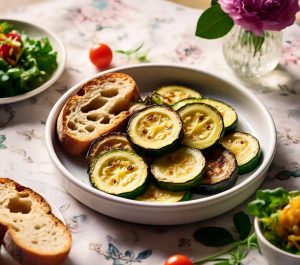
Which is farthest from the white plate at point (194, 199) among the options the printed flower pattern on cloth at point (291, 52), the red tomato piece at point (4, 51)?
the printed flower pattern on cloth at point (291, 52)

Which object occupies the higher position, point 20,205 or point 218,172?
point 218,172

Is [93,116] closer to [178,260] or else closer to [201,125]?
[201,125]

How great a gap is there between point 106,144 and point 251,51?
100 centimetres

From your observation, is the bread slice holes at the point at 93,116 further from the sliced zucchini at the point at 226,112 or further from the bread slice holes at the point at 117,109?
the sliced zucchini at the point at 226,112

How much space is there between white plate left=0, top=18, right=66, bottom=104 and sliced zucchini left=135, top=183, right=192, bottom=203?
95 cm

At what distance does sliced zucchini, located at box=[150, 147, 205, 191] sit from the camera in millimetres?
2670

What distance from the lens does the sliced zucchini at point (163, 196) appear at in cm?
267

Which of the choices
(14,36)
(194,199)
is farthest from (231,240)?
(14,36)

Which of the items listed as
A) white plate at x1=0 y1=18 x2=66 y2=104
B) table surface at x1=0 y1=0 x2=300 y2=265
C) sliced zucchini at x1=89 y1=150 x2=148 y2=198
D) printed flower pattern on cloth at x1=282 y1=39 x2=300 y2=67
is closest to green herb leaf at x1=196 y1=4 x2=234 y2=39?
table surface at x1=0 y1=0 x2=300 y2=265

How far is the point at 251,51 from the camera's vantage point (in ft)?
11.3

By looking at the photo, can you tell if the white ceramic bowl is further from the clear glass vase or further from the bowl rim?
the clear glass vase

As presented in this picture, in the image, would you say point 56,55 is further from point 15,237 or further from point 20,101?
point 15,237

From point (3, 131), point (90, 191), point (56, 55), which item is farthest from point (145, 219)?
point (56, 55)

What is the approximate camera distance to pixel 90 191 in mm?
2650
